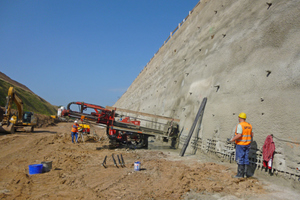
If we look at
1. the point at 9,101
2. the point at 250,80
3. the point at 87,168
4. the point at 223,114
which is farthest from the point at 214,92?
the point at 9,101

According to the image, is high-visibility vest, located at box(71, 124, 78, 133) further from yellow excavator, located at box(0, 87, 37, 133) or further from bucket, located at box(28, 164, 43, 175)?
bucket, located at box(28, 164, 43, 175)

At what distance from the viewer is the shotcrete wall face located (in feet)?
17.7

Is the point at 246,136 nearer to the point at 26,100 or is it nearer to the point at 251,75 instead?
the point at 251,75

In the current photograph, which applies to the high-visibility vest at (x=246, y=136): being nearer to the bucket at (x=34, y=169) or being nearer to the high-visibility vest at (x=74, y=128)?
the bucket at (x=34, y=169)

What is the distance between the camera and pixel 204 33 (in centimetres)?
1359

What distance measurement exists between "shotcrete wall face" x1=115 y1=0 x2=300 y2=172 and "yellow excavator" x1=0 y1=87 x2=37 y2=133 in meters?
12.8

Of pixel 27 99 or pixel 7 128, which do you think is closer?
pixel 7 128

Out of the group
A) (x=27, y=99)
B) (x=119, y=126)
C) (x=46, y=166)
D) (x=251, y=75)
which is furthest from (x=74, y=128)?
(x=27, y=99)

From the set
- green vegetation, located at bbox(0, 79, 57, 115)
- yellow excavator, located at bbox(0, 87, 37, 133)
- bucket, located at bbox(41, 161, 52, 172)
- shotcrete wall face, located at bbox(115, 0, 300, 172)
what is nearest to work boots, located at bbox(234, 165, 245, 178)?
shotcrete wall face, located at bbox(115, 0, 300, 172)

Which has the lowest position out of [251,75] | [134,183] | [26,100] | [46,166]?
[46,166]

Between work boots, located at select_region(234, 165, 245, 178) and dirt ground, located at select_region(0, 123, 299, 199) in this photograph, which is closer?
dirt ground, located at select_region(0, 123, 299, 199)

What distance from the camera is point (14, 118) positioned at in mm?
17328

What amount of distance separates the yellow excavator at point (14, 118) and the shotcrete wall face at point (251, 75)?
12.8 metres

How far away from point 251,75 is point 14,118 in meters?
18.0
